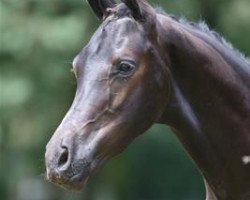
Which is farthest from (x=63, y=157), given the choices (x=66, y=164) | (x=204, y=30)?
(x=204, y=30)

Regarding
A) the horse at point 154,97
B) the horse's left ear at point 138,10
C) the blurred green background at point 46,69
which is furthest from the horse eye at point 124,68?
the blurred green background at point 46,69

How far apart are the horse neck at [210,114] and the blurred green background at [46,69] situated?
6360 millimetres

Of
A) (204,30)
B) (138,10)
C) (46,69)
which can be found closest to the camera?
(138,10)

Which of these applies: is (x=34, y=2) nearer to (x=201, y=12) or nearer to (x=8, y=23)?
(x=8, y=23)

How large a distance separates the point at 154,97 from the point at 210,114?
1.16 ft

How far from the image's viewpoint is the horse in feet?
19.7

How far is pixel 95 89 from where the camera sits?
604cm

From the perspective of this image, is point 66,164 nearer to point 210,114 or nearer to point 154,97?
point 154,97

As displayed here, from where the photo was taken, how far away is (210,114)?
6344mm

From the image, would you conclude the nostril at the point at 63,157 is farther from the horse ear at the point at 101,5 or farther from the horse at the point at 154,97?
the horse ear at the point at 101,5

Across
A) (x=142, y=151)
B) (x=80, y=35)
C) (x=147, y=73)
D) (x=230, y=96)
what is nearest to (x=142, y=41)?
(x=147, y=73)

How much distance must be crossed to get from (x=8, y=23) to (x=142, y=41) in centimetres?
754

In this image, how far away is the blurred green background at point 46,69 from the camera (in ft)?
44.0

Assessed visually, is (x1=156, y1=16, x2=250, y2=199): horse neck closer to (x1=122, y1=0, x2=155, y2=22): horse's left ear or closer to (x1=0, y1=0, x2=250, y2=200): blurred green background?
(x1=122, y1=0, x2=155, y2=22): horse's left ear
